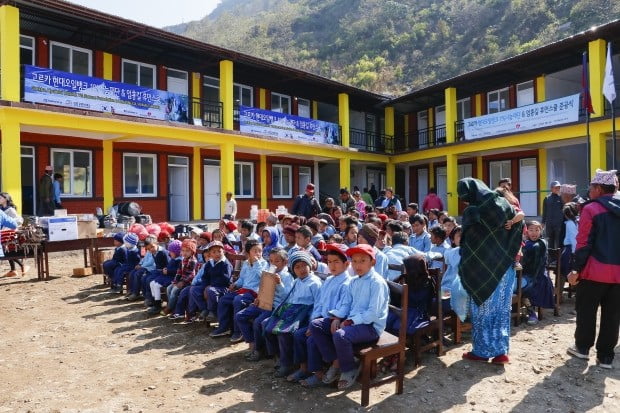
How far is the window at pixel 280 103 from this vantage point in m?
21.1

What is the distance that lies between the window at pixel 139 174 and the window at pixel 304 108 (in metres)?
7.86

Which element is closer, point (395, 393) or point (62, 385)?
point (395, 393)

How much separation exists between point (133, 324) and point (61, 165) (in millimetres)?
10564

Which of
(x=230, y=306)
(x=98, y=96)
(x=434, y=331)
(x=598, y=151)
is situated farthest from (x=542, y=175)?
(x=230, y=306)

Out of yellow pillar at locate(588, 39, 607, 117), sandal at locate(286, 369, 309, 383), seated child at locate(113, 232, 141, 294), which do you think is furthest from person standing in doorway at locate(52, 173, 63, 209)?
yellow pillar at locate(588, 39, 607, 117)

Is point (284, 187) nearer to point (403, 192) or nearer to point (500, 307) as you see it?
point (403, 192)

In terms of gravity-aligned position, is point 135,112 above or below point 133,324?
above

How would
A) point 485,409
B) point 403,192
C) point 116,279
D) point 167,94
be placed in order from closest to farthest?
point 485,409, point 116,279, point 167,94, point 403,192

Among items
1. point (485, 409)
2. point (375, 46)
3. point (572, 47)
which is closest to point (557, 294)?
point (485, 409)

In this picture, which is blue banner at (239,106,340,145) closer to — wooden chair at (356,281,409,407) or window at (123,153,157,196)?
window at (123,153,157,196)

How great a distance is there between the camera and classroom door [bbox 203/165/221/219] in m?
18.6

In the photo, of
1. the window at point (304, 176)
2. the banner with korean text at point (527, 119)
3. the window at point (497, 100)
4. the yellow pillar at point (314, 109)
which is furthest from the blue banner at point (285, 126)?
the window at point (497, 100)

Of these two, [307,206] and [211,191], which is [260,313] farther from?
[211,191]

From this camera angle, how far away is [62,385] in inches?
169
